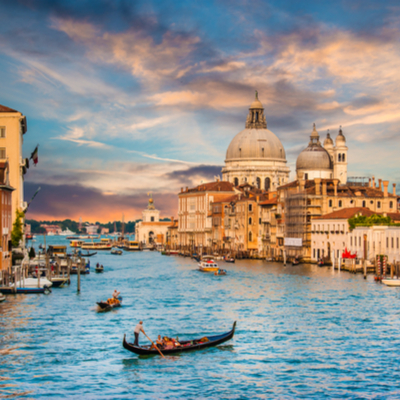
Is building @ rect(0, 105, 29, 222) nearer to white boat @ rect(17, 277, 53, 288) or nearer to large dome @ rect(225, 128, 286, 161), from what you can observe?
white boat @ rect(17, 277, 53, 288)

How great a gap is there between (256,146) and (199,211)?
24.6m

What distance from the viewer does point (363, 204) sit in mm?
86750

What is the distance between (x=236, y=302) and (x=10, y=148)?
80.0 feet

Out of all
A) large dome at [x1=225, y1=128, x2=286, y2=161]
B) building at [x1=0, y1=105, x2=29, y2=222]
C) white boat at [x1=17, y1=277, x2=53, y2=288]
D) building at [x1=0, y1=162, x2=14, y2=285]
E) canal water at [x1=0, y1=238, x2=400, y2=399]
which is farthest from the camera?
large dome at [x1=225, y1=128, x2=286, y2=161]

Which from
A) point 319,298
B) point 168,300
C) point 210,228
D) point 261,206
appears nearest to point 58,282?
point 168,300

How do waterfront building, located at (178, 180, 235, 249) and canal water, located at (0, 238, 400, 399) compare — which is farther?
waterfront building, located at (178, 180, 235, 249)

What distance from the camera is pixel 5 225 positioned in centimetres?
5162

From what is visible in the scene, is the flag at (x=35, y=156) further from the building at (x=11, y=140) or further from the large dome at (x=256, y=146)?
the large dome at (x=256, y=146)

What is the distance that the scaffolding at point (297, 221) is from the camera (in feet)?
277

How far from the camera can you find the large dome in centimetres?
14800

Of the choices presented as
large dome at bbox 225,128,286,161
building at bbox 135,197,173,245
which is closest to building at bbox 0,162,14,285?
large dome at bbox 225,128,286,161

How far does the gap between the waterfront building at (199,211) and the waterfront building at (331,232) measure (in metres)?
42.8

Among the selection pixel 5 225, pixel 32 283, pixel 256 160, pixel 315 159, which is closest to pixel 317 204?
pixel 5 225

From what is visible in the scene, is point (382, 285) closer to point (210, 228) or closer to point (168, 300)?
point (168, 300)
